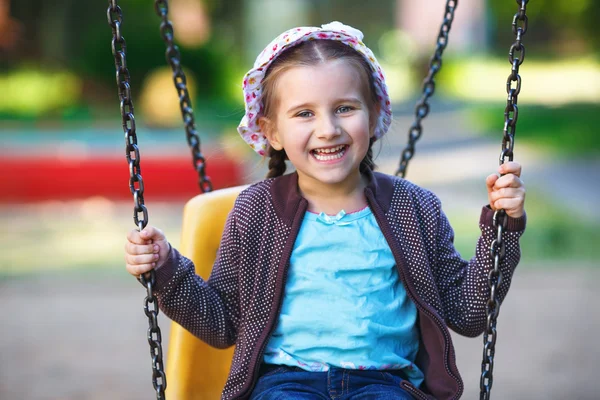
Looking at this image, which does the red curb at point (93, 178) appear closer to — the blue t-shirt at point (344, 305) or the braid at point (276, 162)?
the braid at point (276, 162)

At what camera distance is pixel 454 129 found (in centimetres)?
1684

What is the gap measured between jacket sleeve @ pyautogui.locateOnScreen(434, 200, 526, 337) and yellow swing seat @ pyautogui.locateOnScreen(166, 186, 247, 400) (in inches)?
31.0

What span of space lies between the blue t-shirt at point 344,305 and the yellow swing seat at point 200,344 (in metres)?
0.49

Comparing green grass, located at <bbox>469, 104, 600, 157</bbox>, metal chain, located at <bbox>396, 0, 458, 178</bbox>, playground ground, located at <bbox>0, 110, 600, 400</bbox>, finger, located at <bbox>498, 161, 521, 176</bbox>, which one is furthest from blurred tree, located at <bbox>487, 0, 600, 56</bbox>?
finger, located at <bbox>498, 161, 521, 176</bbox>

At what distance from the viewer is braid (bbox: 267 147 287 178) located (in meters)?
2.71

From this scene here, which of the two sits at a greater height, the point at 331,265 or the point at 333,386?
the point at 331,265

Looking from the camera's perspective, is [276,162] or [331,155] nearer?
[331,155]

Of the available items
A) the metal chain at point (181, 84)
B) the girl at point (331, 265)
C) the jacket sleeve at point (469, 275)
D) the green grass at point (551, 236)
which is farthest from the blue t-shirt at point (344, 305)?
the green grass at point (551, 236)

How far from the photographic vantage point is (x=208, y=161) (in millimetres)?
10742

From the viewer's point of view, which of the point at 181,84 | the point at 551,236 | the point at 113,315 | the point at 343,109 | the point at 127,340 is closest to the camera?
the point at 343,109

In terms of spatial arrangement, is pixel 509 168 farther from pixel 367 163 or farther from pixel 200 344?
pixel 200 344

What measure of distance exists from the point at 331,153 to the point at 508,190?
482mm

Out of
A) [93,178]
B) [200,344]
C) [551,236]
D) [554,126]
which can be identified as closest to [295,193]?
[200,344]

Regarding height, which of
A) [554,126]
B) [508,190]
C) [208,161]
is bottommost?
[508,190]
